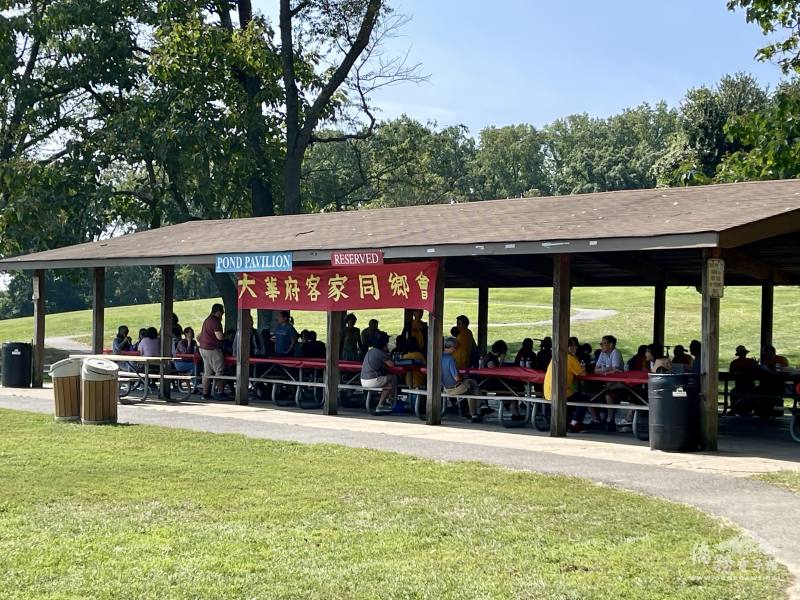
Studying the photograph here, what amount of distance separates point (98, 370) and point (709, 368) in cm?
790

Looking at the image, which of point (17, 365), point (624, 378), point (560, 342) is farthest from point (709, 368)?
point (17, 365)

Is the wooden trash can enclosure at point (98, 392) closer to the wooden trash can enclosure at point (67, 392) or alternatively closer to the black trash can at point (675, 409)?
the wooden trash can enclosure at point (67, 392)

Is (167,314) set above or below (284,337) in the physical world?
above

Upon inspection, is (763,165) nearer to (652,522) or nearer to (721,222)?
(721,222)

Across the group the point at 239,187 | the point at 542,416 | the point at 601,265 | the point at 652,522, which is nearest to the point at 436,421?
the point at 542,416

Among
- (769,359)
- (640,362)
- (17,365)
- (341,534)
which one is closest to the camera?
(341,534)

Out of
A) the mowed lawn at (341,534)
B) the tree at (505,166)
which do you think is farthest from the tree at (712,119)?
the tree at (505,166)

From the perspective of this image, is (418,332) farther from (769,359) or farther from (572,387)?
(769,359)

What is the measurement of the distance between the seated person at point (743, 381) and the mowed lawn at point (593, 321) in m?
14.8

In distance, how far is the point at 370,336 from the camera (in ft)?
61.8

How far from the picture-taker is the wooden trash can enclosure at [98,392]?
14680 mm

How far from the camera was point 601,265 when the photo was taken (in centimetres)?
1769

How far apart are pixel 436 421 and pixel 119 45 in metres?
20.0

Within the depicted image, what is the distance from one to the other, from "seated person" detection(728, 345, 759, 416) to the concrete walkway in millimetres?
1343
